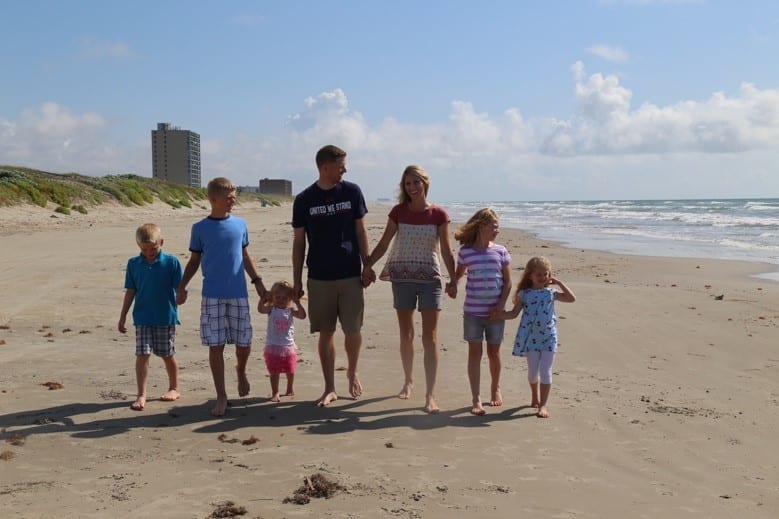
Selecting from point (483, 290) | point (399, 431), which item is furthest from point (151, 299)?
point (483, 290)

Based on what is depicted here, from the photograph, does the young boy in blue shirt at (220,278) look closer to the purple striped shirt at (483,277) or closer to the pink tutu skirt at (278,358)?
the pink tutu skirt at (278,358)

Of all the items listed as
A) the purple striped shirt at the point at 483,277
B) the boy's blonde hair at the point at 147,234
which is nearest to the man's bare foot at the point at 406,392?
the purple striped shirt at the point at 483,277

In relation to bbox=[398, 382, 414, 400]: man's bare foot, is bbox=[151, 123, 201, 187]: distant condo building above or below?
above

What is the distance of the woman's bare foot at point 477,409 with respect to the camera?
5.34 m

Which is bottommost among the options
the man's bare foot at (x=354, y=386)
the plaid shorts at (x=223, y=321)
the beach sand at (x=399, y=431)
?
the beach sand at (x=399, y=431)

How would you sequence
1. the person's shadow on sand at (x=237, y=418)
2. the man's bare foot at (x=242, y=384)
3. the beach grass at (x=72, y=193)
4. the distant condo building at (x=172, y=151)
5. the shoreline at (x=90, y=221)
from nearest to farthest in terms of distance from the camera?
the person's shadow on sand at (x=237, y=418), the man's bare foot at (x=242, y=384), the shoreline at (x=90, y=221), the beach grass at (x=72, y=193), the distant condo building at (x=172, y=151)

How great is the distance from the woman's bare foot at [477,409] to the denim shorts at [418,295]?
2.55 feet

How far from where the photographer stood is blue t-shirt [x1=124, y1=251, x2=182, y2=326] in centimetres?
554

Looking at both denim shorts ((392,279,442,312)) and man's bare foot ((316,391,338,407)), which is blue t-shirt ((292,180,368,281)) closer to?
denim shorts ((392,279,442,312))

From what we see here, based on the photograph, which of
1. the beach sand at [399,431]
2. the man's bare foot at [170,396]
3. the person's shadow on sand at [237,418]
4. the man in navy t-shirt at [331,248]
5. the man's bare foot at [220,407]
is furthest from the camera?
the man's bare foot at [170,396]

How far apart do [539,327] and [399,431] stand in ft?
4.51

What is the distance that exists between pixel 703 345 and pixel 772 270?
375 inches

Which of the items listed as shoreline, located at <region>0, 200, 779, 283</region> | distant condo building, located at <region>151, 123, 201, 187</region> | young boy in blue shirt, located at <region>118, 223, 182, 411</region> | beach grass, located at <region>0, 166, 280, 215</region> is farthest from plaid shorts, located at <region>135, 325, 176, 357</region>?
distant condo building, located at <region>151, 123, 201, 187</region>

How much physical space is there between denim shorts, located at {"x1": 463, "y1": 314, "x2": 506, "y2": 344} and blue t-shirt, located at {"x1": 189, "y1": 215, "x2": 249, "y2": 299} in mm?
1759
